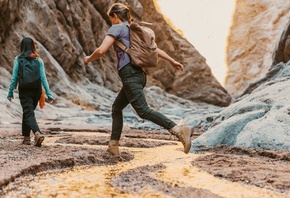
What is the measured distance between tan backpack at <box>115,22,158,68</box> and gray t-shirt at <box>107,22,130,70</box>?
0.18ft

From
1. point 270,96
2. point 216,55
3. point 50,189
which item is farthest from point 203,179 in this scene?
point 216,55

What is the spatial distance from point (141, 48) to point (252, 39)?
199 feet

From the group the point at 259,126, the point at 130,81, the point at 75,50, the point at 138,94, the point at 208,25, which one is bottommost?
the point at 259,126

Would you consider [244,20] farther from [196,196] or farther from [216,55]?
[196,196]

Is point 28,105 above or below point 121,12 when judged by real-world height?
below

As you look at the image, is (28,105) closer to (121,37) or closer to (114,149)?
(114,149)

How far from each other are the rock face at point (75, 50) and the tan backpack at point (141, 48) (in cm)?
1516

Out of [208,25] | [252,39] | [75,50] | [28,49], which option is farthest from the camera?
[208,25]

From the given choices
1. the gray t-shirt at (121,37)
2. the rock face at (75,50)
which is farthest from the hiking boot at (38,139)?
the rock face at (75,50)

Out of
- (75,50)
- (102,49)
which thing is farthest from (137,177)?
(75,50)

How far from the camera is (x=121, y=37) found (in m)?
4.53

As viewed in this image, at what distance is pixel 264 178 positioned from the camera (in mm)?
3164

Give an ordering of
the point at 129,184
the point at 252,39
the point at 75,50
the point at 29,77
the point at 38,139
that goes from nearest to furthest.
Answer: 1. the point at 129,184
2. the point at 38,139
3. the point at 29,77
4. the point at 75,50
5. the point at 252,39

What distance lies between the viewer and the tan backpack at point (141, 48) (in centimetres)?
440
